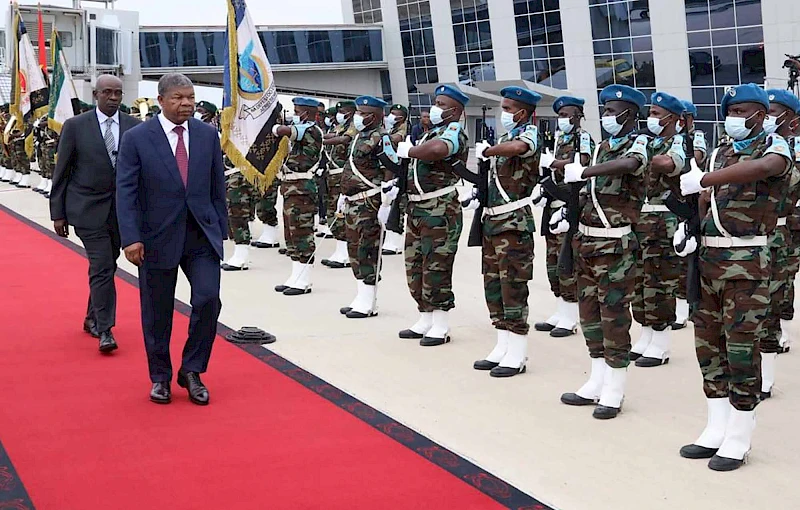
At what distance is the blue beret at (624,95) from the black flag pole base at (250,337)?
3.34 m

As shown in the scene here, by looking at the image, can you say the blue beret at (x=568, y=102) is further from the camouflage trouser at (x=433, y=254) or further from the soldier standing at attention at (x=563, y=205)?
the camouflage trouser at (x=433, y=254)

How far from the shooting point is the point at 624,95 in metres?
6.41

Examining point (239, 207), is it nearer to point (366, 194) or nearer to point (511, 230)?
point (366, 194)

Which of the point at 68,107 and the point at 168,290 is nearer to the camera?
the point at 168,290

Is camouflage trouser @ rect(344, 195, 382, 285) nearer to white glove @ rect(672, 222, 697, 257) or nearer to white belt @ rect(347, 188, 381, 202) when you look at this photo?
white belt @ rect(347, 188, 381, 202)

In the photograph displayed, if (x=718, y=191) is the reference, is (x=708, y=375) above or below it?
below

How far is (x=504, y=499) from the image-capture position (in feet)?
16.3

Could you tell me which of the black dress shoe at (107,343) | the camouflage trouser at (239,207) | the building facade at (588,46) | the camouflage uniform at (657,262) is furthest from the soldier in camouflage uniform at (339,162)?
the building facade at (588,46)

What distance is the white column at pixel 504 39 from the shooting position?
39625 mm

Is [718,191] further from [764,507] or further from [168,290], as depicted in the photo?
[168,290]

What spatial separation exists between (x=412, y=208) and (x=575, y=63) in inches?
1188

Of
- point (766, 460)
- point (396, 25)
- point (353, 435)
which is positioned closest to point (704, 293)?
point (766, 460)

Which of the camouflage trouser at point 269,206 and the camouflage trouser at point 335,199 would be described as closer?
the camouflage trouser at point 335,199

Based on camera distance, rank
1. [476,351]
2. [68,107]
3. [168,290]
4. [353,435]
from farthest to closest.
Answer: [68,107] < [476,351] < [168,290] < [353,435]
